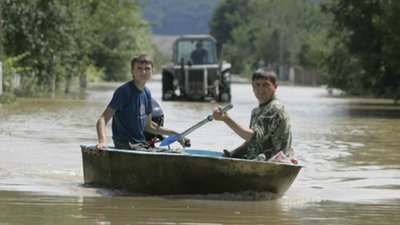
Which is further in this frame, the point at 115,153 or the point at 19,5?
the point at 19,5

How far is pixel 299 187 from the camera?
1361 cm

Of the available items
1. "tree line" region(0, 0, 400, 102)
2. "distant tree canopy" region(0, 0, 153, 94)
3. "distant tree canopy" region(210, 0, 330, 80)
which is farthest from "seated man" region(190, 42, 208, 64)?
"distant tree canopy" region(210, 0, 330, 80)

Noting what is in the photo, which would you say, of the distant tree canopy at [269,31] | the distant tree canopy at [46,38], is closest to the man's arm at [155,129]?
the distant tree canopy at [46,38]

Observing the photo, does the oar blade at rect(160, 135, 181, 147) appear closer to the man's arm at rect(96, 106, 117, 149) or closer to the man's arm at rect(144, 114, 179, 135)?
the man's arm at rect(144, 114, 179, 135)

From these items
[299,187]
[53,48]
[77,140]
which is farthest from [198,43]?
[299,187]

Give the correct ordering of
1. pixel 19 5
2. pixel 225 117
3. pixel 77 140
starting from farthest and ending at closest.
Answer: pixel 19 5 → pixel 77 140 → pixel 225 117

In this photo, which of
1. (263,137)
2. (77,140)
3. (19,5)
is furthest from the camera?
(19,5)

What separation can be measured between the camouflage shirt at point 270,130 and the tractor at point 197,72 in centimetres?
3129

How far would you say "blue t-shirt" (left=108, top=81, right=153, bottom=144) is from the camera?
12.3 m

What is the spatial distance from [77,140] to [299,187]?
7586 millimetres

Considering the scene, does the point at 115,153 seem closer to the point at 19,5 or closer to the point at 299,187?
the point at 299,187

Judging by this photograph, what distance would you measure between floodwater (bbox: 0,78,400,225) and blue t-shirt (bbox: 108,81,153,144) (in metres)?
0.65

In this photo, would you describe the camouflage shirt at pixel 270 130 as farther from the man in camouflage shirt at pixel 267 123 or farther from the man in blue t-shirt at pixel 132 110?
the man in blue t-shirt at pixel 132 110

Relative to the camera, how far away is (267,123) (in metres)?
11.9
